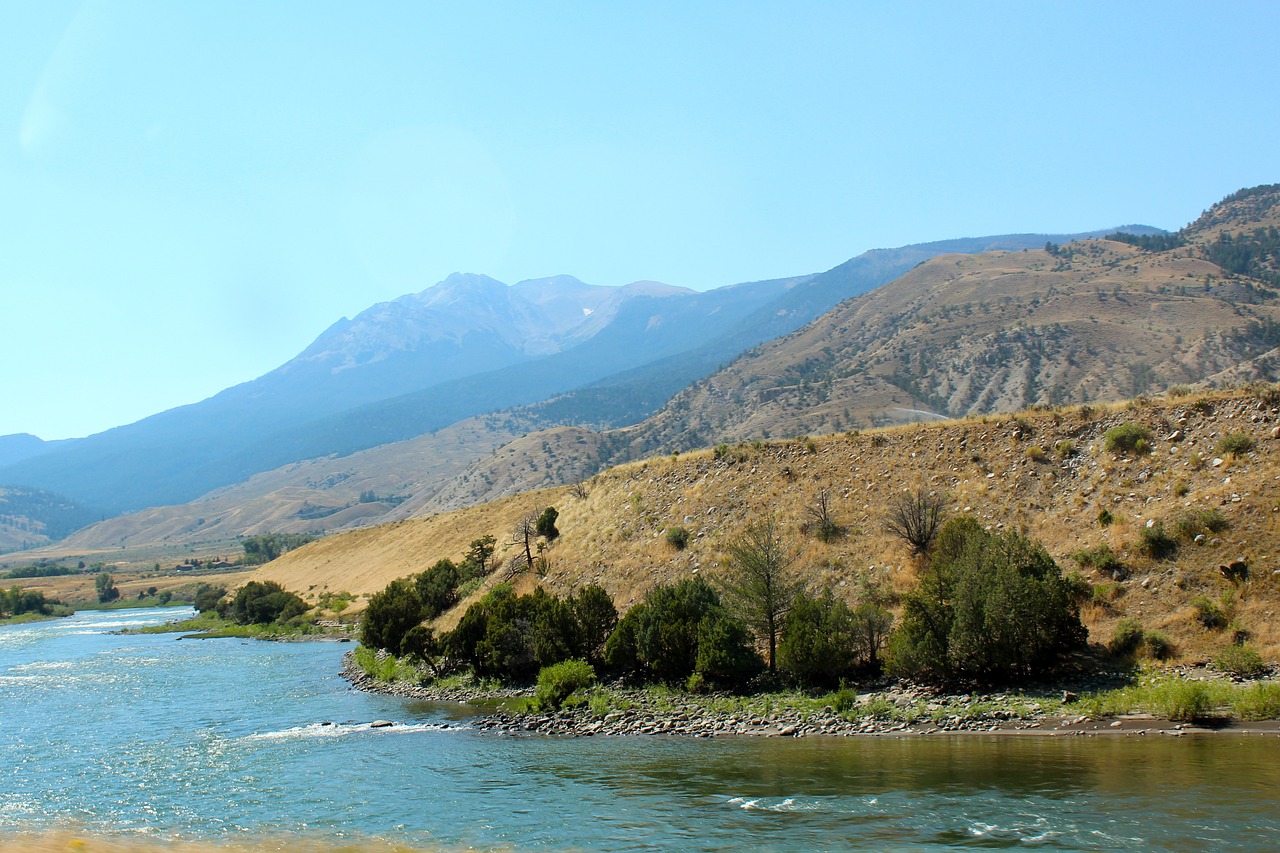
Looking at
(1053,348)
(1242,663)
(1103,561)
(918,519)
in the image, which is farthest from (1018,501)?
(1053,348)

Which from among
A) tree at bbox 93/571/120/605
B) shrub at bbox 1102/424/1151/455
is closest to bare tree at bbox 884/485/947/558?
shrub at bbox 1102/424/1151/455

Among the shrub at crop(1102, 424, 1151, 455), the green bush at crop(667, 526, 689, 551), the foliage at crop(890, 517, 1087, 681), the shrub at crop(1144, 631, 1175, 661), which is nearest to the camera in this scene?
the shrub at crop(1144, 631, 1175, 661)

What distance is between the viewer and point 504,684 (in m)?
41.6

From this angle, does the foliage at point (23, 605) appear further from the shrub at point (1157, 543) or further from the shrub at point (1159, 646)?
the shrub at point (1159, 646)

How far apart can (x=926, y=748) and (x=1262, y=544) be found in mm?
16445

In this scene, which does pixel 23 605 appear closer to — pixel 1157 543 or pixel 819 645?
pixel 819 645

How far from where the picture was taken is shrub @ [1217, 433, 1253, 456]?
118ft

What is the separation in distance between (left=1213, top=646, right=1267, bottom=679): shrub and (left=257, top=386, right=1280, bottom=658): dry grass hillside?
3.24 feet

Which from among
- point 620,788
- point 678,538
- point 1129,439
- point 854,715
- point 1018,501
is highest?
point 1129,439

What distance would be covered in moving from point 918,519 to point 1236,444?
12939 mm

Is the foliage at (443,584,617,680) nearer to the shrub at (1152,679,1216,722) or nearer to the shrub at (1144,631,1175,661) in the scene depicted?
the shrub at (1144,631,1175,661)

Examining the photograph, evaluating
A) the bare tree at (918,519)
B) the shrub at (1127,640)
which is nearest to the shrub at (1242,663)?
the shrub at (1127,640)

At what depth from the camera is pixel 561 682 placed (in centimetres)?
3681

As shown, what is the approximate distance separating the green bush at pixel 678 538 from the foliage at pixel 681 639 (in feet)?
30.2
